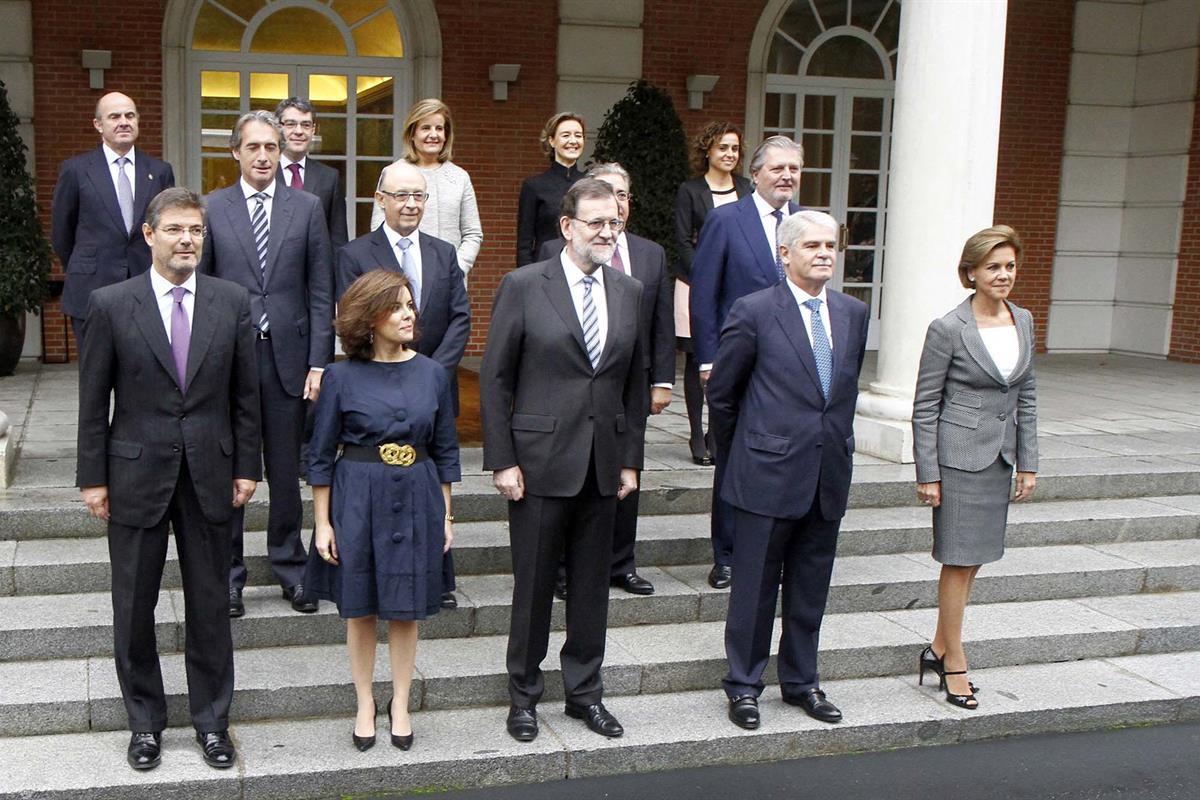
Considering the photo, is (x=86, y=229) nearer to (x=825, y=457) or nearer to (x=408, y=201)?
(x=408, y=201)

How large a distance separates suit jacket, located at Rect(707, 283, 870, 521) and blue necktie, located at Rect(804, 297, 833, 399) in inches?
0.8

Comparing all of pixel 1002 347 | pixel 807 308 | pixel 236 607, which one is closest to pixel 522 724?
pixel 236 607

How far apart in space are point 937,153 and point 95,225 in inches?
179

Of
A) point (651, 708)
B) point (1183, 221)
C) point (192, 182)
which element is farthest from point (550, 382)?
point (1183, 221)

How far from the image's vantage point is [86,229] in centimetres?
629

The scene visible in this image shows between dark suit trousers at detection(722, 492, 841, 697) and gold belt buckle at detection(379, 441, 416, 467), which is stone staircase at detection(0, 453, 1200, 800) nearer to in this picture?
dark suit trousers at detection(722, 492, 841, 697)

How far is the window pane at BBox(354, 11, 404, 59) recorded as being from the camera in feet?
39.1

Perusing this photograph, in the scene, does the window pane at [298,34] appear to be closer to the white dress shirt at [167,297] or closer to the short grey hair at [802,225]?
the white dress shirt at [167,297]

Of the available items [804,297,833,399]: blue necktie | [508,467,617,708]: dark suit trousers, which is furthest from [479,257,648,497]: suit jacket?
[804,297,833,399]: blue necktie

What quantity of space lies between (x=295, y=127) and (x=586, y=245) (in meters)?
1.74

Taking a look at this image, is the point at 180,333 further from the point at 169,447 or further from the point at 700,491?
the point at 700,491

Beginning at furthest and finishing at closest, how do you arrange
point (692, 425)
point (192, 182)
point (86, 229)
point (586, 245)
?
1. point (192, 182)
2. point (692, 425)
3. point (86, 229)
4. point (586, 245)

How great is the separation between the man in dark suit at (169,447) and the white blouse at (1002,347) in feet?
8.81

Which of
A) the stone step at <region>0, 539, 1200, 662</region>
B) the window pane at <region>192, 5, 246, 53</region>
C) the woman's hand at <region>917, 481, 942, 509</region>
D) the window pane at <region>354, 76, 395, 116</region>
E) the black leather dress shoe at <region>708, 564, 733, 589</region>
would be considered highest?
the window pane at <region>192, 5, 246, 53</region>
